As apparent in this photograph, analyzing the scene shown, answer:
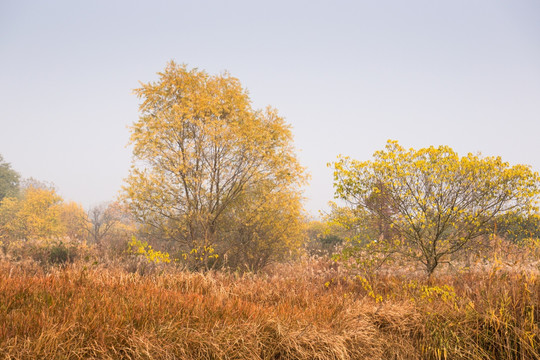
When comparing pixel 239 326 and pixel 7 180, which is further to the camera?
pixel 7 180

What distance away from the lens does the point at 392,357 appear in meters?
4.29

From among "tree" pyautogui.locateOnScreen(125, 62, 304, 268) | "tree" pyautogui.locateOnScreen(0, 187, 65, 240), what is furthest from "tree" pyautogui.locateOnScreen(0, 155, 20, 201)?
"tree" pyautogui.locateOnScreen(125, 62, 304, 268)

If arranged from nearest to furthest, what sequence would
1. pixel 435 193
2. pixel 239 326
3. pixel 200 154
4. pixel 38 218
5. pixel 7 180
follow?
pixel 239 326, pixel 435 193, pixel 200 154, pixel 38 218, pixel 7 180

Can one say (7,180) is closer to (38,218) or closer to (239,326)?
(38,218)

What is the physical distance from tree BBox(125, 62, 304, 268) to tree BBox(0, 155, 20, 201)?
1558 inches

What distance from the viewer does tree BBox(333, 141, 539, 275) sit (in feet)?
21.7

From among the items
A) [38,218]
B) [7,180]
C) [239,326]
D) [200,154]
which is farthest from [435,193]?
[7,180]

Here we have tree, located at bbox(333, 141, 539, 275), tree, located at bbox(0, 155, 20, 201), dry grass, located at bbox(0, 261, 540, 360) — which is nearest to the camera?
dry grass, located at bbox(0, 261, 540, 360)

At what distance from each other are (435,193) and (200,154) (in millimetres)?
7779

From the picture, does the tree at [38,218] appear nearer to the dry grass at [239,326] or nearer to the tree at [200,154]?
the tree at [200,154]

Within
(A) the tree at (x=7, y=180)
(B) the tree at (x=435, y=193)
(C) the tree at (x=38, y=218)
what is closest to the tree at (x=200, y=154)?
(B) the tree at (x=435, y=193)

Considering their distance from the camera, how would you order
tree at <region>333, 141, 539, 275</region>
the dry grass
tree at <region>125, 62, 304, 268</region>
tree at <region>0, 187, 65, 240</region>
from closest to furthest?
the dry grass → tree at <region>333, 141, 539, 275</region> → tree at <region>125, 62, 304, 268</region> → tree at <region>0, 187, 65, 240</region>

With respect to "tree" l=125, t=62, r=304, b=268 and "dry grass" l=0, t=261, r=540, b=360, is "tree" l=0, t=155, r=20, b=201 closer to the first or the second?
"tree" l=125, t=62, r=304, b=268

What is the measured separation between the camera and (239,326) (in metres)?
4.21
